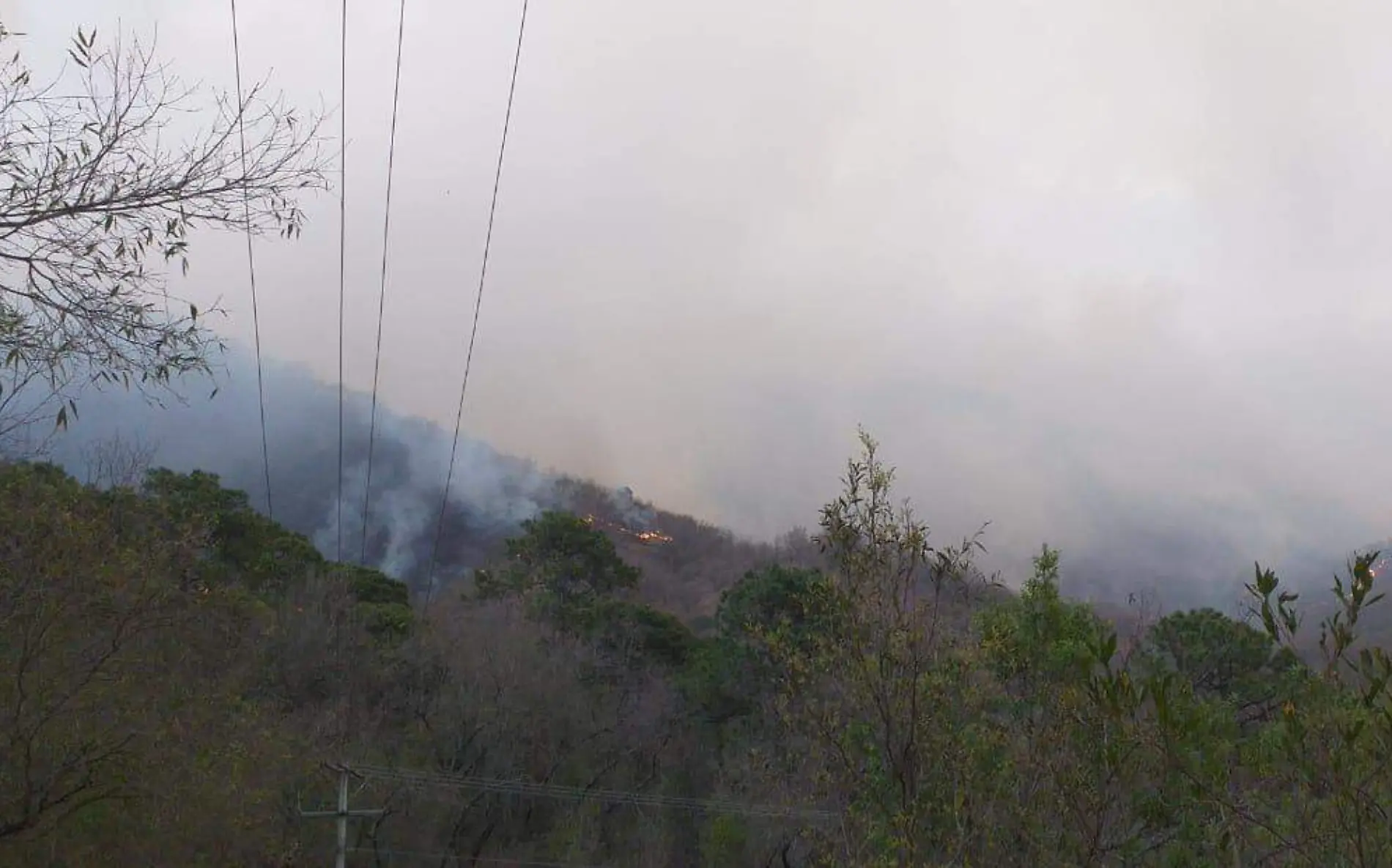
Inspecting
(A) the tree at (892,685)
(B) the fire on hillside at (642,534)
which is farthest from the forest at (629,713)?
(B) the fire on hillside at (642,534)

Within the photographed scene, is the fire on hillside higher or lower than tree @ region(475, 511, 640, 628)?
higher

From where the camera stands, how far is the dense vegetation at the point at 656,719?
525cm

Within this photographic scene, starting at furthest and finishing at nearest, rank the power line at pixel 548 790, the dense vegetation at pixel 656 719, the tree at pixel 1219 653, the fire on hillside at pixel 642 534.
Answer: the fire on hillside at pixel 642 534 → the power line at pixel 548 790 → the tree at pixel 1219 653 → the dense vegetation at pixel 656 719

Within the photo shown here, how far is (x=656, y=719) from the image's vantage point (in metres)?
32.3

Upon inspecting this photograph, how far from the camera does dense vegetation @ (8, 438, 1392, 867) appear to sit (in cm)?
525

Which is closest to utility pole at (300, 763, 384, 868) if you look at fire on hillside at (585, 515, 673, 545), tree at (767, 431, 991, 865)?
tree at (767, 431, 991, 865)

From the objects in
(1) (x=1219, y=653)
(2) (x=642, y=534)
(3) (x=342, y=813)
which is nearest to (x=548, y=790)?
(3) (x=342, y=813)

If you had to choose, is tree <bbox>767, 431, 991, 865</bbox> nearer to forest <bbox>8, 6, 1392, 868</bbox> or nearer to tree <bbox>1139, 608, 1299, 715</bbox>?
forest <bbox>8, 6, 1392, 868</bbox>

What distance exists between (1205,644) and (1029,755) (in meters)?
19.0

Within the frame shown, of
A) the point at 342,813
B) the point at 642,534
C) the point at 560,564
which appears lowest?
the point at 342,813

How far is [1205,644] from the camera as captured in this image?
23.4 metres

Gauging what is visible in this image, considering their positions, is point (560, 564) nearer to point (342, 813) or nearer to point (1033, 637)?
point (342, 813)

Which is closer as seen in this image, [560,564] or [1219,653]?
[1219,653]

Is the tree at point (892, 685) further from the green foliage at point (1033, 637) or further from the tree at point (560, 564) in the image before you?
the tree at point (560, 564)
